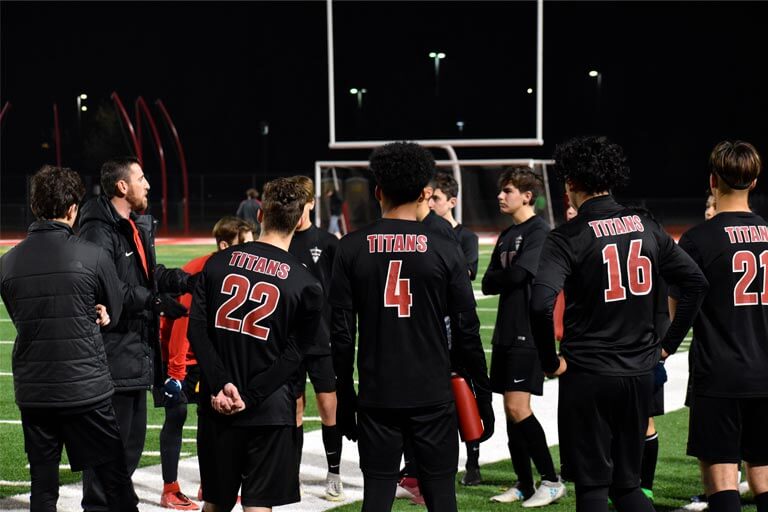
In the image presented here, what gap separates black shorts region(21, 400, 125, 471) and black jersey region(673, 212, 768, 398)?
2659mm

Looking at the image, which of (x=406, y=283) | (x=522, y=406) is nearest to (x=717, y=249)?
(x=406, y=283)

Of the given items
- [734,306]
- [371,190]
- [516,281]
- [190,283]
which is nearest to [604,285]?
[734,306]

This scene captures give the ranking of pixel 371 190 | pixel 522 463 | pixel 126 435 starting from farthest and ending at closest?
pixel 371 190 → pixel 522 463 → pixel 126 435

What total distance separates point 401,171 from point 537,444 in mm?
2356

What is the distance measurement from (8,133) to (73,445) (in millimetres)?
63390

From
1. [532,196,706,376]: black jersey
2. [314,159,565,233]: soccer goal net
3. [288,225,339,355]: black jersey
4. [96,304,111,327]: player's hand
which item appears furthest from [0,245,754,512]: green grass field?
[314,159,565,233]: soccer goal net

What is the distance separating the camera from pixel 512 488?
636 cm

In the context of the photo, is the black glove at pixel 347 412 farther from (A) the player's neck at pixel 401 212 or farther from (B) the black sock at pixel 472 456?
(B) the black sock at pixel 472 456

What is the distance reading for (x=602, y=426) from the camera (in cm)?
439

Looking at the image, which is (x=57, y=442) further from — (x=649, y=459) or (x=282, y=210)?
(x=649, y=459)

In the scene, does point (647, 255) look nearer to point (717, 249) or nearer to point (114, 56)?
point (717, 249)

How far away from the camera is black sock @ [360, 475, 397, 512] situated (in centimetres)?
449

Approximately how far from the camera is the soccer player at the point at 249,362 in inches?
175

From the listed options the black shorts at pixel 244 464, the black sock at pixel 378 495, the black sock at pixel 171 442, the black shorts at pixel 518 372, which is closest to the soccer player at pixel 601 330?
the black sock at pixel 378 495
